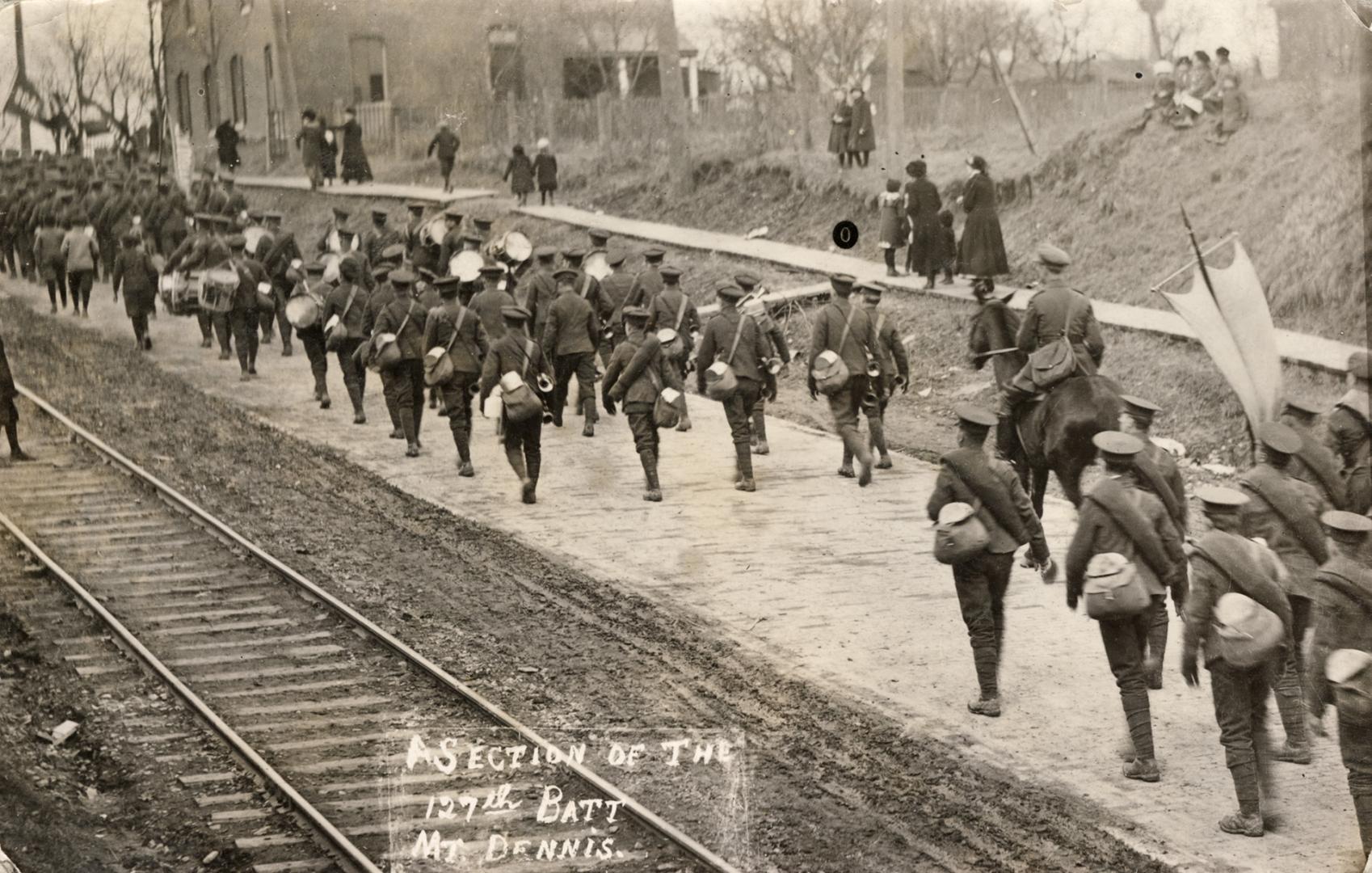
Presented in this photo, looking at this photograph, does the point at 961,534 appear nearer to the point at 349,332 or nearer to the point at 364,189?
the point at 364,189

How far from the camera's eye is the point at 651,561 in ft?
29.7

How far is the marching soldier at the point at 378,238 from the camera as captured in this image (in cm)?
920

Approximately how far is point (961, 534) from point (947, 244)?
10.1 feet

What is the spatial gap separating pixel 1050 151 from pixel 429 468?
507 cm

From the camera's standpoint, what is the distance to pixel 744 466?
9188mm

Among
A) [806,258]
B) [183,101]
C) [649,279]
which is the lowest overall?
[649,279]

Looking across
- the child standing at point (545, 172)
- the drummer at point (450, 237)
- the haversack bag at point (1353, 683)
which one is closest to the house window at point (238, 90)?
the drummer at point (450, 237)

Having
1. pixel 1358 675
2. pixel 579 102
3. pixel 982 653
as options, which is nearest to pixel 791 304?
pixel 579 102

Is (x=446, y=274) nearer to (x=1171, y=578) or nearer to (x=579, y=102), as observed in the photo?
(x=579, y=102)

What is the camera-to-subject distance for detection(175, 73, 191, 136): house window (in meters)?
8.26

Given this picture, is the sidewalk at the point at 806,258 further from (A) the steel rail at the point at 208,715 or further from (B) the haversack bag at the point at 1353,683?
(A) the steel rail at the point at 208,715

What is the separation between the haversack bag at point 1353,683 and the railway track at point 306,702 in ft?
8.22

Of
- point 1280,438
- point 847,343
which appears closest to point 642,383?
point 847,343

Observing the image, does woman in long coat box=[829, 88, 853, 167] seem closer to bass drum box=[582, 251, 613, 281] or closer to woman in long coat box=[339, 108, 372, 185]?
bass drum box=[582, 251, 613, 281]
